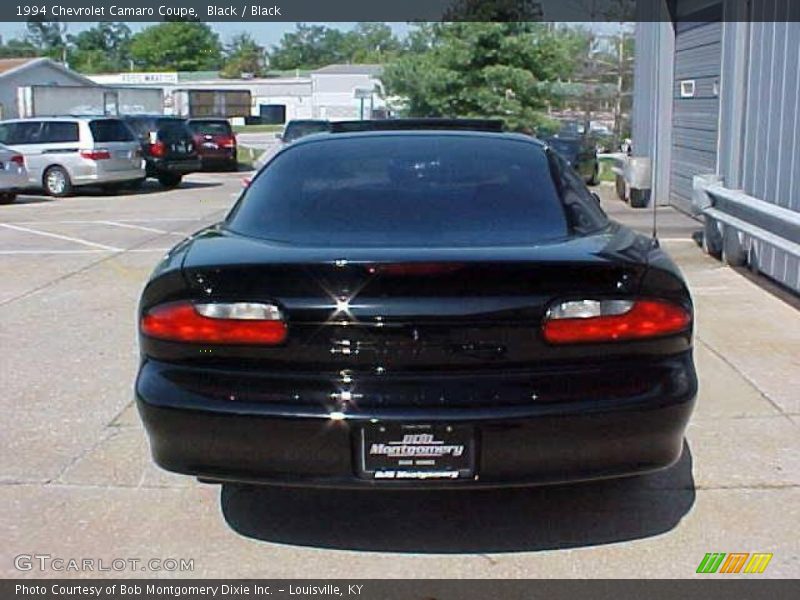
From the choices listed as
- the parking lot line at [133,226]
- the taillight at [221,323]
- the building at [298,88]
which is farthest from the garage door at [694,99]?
the building at [298,88]

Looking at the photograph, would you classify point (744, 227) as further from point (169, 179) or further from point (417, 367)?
point (169, 179)

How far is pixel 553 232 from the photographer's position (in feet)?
13.1

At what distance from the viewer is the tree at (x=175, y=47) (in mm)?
107375

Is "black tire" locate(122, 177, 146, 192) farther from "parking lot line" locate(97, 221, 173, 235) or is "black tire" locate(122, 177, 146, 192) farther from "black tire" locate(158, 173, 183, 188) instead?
"parking lot line" locate(97, 221, 173, 235)

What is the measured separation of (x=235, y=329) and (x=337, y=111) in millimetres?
63815

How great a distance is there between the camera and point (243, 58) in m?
Result: 111

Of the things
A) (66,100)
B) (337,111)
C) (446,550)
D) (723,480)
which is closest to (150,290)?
(446,550)

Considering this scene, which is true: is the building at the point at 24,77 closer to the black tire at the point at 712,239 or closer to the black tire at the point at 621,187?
the black tire at the point at 621,187

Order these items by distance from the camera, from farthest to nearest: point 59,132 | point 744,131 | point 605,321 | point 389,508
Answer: point 59,132
point 744,131
point 389,508
point 605,321

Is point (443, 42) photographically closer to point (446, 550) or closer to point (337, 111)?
point (446, 550)

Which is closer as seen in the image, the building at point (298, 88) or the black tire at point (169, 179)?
the black tire at point (169, 179)

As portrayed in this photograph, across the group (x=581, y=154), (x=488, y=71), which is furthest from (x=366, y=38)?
(x=581, y=154)

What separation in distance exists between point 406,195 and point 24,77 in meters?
45.2

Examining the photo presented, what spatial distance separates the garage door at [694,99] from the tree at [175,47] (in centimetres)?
9722
